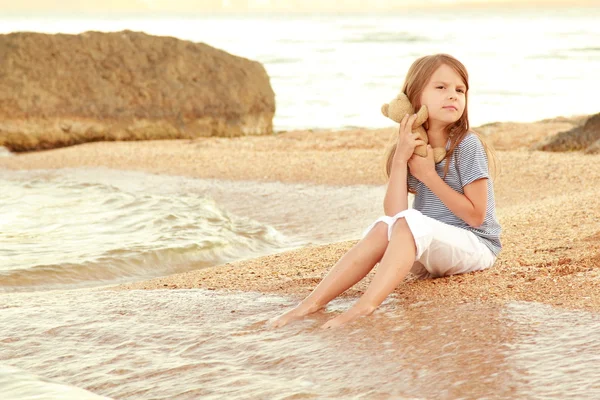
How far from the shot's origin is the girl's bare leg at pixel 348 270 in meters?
3.67

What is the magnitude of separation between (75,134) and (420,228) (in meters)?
9.69

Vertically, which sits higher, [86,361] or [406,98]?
[406,98]

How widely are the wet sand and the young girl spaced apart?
0.52 feet

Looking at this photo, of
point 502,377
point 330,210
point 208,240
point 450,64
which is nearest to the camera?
point 502,377

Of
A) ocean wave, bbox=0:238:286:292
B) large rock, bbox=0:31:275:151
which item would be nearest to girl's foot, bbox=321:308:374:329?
ocean wave, bbox=0:238:286:292

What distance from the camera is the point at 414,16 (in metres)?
70.1

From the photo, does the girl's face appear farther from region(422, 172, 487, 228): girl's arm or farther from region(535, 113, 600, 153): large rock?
region(535, 113, 600, 153): large rock

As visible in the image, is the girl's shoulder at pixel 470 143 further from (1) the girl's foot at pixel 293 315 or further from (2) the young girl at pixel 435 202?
(1) the girl's foot at pixel 293 315

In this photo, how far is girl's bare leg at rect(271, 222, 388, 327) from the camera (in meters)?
3.67

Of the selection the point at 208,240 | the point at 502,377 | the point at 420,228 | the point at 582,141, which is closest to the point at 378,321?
the point at 420,228

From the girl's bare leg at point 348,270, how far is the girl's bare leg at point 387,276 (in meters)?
0.09

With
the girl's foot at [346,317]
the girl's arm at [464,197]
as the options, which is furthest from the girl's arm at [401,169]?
the girl's foot at [346,317]

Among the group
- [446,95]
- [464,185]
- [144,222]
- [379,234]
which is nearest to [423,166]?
[464,185]

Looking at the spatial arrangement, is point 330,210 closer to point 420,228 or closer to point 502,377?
point 420,228
